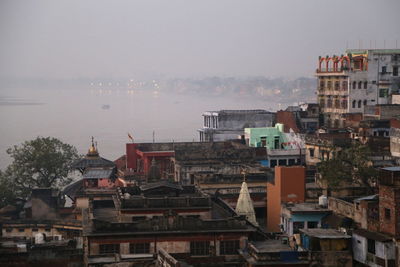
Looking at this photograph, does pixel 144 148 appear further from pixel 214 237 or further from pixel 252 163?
pixel 214 237

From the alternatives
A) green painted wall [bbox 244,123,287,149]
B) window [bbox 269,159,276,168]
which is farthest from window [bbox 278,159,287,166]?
green painted wall [bbox 244,123,287,149]

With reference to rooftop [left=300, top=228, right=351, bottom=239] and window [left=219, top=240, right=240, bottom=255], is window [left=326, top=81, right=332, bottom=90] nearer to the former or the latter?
rooftop [left=300, top=228, right=351, bottom=239]

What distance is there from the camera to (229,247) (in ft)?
88.5

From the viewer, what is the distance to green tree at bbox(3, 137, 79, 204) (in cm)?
5000

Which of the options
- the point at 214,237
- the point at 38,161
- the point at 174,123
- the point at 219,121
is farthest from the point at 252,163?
the point at 174,123

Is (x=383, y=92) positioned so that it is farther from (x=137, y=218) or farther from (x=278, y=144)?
(x=137, y=218)

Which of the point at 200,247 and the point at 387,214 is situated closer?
the point at 387,214

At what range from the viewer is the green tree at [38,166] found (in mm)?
50000

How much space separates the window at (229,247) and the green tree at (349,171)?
30.5ft

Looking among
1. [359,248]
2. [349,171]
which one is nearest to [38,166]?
[349,171]

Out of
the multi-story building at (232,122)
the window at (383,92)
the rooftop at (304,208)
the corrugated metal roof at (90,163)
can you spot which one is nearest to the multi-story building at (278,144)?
the multi-story building at (232,122)

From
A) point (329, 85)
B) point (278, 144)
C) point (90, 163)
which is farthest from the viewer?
point (329, 85)

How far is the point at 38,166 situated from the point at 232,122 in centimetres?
1464

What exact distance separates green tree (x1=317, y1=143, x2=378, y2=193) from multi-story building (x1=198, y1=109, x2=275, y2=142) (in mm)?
22633
